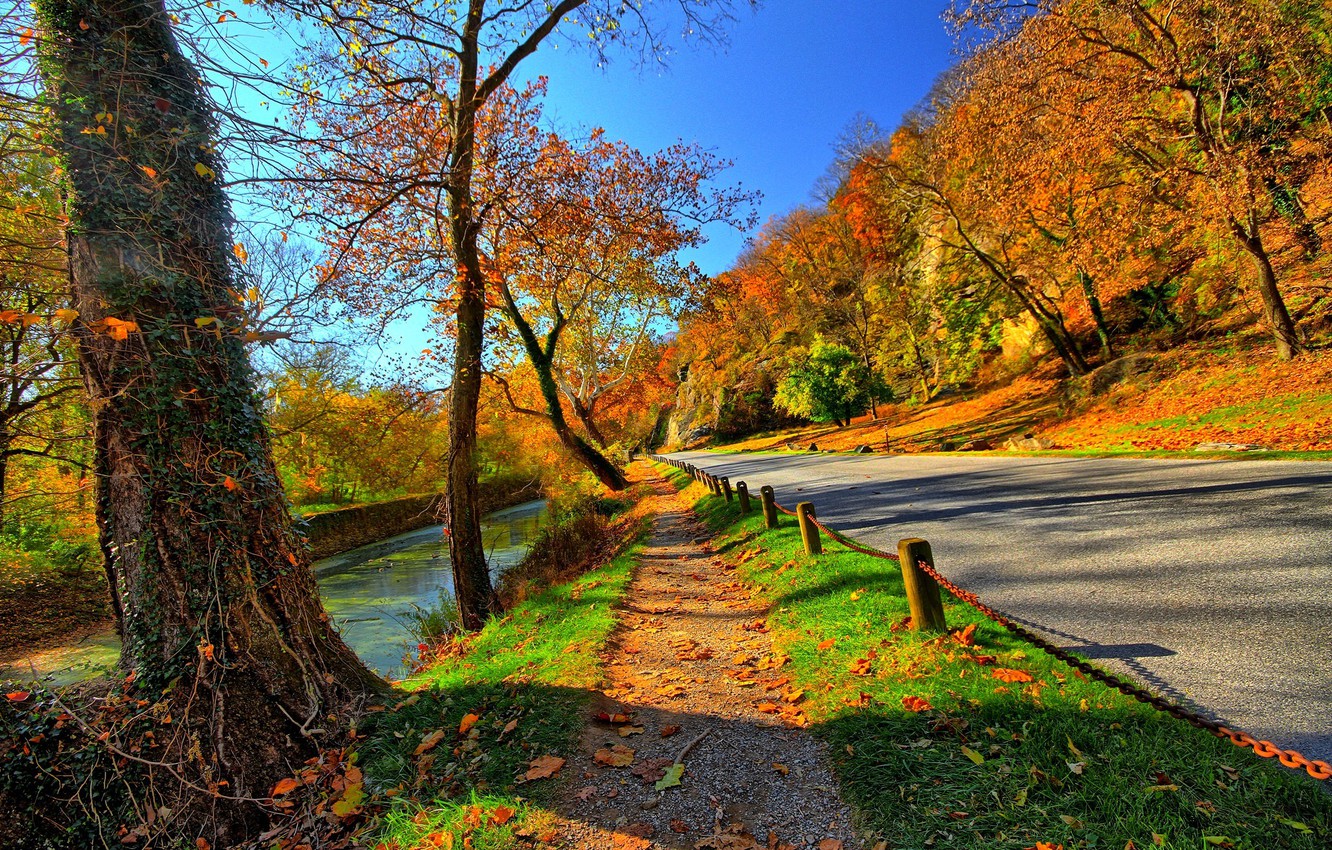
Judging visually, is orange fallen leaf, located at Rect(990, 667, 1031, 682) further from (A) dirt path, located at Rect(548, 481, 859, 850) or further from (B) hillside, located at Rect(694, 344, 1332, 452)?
(B) hillside, located at Rect(694, 344, 1332, 452)

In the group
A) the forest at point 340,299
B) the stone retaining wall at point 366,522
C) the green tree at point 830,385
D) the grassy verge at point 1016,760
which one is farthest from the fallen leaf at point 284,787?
the green tree at point 830,385

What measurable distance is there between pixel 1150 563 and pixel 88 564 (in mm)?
21292

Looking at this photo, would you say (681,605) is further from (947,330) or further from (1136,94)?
(947,330)

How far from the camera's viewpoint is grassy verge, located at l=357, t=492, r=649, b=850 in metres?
2.68

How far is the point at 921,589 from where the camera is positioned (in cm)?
381

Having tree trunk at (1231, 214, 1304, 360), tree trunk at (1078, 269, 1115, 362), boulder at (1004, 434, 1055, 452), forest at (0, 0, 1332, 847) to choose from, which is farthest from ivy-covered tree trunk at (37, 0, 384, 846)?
tree trunk at (1078, 269, 1115, 362)

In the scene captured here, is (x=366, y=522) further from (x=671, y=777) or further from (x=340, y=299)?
(x=671, y=777)

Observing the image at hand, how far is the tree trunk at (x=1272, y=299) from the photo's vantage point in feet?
36.5

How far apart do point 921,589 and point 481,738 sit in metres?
3.27

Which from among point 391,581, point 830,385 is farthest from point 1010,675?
point 830,385

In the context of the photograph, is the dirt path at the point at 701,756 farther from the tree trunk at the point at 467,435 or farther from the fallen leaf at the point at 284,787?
the tree trunk at the point at 467,435

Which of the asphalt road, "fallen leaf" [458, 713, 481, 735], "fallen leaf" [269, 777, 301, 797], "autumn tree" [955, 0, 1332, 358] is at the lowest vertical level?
the asphalt road

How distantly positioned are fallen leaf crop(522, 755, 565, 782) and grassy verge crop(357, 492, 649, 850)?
0.03 meters

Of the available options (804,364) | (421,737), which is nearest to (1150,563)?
(421,737)
